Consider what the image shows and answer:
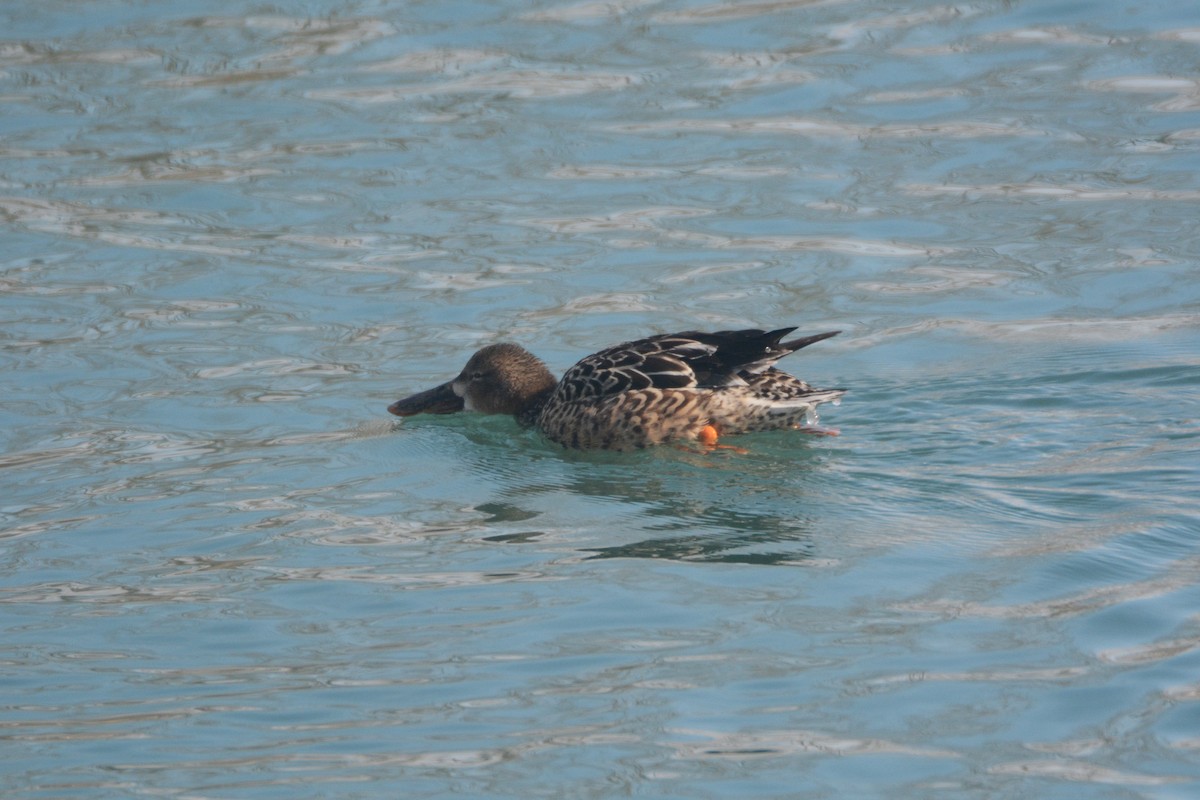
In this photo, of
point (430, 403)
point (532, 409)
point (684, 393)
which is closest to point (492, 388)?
point (532, 409)

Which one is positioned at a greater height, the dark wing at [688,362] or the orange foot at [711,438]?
the dark wing at [688,362]

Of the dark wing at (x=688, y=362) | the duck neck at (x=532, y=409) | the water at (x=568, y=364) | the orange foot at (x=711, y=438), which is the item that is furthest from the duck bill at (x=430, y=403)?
the orange foot at (x=711, y=438)

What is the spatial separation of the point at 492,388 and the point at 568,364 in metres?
0.99

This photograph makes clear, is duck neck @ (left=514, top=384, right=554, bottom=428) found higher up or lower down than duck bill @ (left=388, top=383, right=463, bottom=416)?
lower down

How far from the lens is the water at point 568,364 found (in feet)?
18.8

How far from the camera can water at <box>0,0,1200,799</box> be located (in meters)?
5.73

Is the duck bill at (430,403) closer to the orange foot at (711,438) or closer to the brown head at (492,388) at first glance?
the brown head at (492,388)

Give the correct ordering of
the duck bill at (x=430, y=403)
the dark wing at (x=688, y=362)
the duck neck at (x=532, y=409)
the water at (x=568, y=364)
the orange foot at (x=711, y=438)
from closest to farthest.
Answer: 1. the water at (x=568, y=364)
2. the dark wing at (x=688, y=362)
3. the orange foot at (x=711, y=438)
4. the duck bill at (x=430, y=403)
5. the duck neck at (x=532, y=409)

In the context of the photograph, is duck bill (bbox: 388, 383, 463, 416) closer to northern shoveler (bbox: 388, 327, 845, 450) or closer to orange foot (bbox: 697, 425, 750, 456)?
northern shoveler (bbox: 388, 327, 845, 450)

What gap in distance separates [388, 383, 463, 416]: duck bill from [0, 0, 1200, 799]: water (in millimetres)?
177

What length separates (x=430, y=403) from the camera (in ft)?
30.9

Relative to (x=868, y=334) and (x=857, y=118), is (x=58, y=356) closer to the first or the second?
(x=868, y=334)

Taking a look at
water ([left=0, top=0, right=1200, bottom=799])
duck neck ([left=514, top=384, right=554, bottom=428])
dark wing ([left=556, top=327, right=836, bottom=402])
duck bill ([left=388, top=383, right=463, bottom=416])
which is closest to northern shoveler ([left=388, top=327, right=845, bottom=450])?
dark wing ([left=556, top=327, right=836, bottom=402])

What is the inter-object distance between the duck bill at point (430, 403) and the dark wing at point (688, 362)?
91 centimetres
